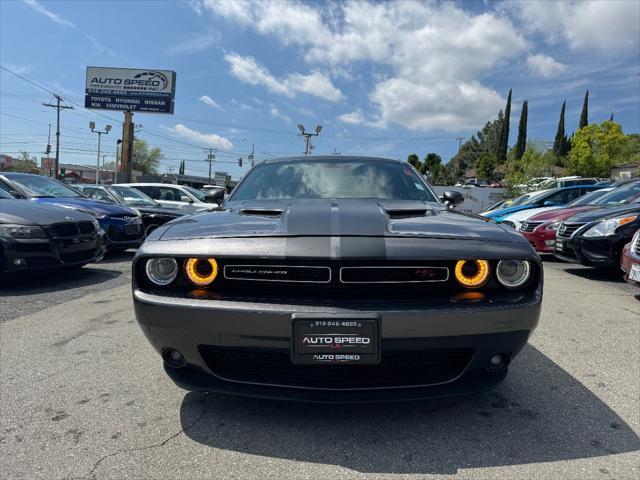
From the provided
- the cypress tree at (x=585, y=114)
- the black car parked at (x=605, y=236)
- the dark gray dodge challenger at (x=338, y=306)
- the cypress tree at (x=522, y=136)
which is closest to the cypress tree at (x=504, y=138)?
the cypress tree at (x=522, y=136)

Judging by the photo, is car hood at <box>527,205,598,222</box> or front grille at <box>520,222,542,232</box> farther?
front grille at <box>520,222,542,232</box>

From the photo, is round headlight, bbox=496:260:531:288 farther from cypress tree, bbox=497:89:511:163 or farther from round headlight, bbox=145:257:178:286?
cypress tree, bbox=497:89:511:163

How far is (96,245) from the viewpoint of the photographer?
614 cm

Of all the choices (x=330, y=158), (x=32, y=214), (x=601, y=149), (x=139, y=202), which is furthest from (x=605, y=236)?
(x=601, y=149)

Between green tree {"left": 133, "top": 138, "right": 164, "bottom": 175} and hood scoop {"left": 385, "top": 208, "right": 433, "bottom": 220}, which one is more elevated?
green tree {"left": 133, "top": 138, "right": 164, "bottom": 175}

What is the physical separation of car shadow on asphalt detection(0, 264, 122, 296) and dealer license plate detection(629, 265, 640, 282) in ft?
20.8

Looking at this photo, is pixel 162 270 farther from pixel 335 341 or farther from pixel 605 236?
pixel 605 236

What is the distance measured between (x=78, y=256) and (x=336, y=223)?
4823 millimetres

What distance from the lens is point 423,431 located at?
2.17 metres

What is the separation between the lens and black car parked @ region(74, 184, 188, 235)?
32.0 feet

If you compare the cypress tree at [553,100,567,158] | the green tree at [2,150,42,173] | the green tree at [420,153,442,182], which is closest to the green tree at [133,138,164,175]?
the green tree at [2,150,42,173]

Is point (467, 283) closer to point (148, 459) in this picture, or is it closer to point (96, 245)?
point (148, 459)

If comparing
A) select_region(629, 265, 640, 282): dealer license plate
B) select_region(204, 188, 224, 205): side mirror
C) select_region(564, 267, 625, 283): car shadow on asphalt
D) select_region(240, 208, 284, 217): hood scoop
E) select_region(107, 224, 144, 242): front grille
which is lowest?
select_region(564, 267, 625, 283): car shadow on asphalt

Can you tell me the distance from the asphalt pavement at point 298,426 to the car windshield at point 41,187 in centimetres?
454
